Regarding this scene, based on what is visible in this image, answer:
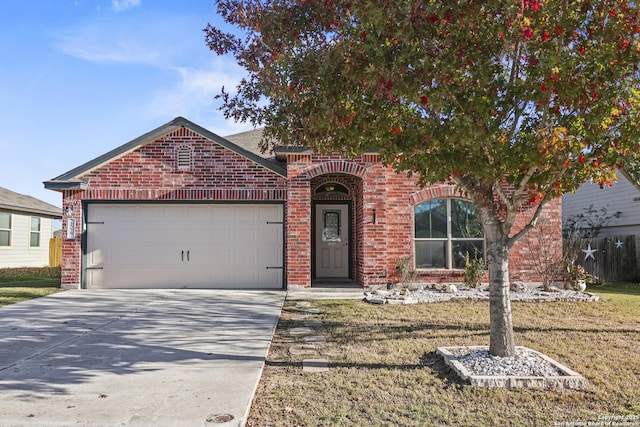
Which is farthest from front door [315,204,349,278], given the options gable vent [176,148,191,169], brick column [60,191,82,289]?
brick column [60,191,82,289]

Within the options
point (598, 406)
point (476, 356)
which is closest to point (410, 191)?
point (476, 356)

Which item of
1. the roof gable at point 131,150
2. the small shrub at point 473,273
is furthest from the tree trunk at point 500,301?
the roof gable at point 131,150

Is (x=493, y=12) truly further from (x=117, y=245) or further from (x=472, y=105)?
(x=117, y=245)

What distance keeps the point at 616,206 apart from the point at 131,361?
708 inches

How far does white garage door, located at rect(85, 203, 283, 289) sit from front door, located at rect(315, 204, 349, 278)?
2.22m

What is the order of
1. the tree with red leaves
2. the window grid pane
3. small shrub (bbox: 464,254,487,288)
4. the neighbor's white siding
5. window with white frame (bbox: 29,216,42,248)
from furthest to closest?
window with white frame (bbox: 29,216,42,248)
the neighbor's white siding
the window grid pane
small shrub (bbox: 464,254,487,288)
the tree with red leaves

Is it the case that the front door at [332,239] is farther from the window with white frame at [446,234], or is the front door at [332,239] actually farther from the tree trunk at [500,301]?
the tree trunk at [500,301]

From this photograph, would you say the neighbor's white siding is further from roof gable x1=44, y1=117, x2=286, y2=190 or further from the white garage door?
the white garage door

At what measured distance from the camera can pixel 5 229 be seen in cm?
1875

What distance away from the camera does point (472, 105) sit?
15.0 ft

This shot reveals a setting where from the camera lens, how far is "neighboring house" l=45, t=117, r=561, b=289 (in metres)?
11.6

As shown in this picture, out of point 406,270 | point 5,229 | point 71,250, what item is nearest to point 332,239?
point 406,270

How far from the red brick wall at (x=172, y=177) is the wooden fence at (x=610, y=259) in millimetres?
10048

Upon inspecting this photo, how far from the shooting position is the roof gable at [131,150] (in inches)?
457
